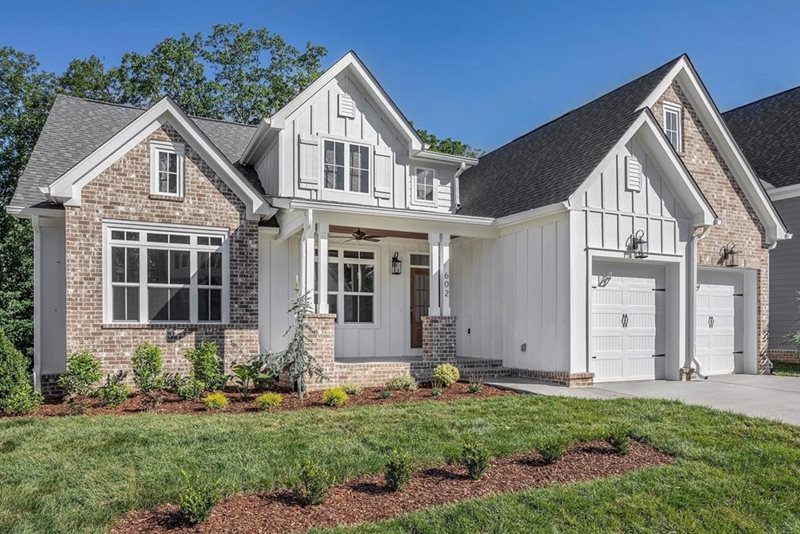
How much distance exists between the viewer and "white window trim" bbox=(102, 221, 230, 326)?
10.4m

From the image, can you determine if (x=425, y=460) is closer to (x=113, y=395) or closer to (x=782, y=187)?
(x=113, y=395)

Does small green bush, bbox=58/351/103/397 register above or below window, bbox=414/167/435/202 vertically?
below

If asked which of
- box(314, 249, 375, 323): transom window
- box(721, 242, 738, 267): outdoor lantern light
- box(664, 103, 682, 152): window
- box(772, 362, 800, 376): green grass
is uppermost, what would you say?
box(664, 103, 682, 152): window

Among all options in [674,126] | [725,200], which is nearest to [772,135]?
[725,200]

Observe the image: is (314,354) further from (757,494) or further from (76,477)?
(757,494)

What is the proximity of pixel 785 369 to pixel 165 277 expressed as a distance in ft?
47.3

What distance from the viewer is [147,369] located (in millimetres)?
9727

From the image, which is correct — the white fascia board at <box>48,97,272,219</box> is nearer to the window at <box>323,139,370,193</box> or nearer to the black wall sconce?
the window at <box>323,139,370,193</box>

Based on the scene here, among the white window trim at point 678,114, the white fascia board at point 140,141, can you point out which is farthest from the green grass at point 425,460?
the white window trim at point 678,114

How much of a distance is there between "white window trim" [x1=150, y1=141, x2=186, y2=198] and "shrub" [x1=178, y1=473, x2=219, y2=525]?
745 cm

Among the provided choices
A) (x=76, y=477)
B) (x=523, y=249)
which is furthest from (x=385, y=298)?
(x=76, y=477)

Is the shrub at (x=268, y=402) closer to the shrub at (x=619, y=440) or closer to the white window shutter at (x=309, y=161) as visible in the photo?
the shrub at (x=619, y=440)

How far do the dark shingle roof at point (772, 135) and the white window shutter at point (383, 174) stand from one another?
10.7m

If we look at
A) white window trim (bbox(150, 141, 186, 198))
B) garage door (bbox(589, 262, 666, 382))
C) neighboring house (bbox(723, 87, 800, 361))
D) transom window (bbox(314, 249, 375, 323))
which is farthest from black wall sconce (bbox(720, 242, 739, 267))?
white window trim (bbox(150, 141, 186, 198))
